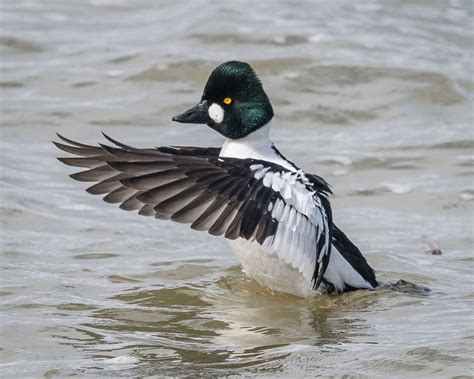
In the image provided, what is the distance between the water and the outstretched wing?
0.58m

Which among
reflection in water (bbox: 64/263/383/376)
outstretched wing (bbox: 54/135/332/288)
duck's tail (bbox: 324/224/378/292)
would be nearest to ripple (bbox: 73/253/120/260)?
A: reflection in water (bbox: 64/263/383/376)

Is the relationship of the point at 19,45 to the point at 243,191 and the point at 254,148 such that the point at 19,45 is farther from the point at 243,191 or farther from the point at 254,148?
the point at 243,191

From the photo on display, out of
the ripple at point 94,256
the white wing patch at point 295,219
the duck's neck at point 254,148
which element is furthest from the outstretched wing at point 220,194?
the ripple at point 94,256

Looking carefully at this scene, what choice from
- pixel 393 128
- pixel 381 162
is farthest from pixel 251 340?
Result: pixel 393 128

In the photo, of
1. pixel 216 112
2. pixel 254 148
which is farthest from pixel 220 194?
pixel 216 112

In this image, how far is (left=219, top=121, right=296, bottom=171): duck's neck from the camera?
7293mm

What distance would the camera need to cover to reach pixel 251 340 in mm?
6387

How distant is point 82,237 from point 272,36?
579cm

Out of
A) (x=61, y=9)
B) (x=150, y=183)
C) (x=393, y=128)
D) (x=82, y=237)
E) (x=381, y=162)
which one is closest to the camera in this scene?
(x=150, y=183)

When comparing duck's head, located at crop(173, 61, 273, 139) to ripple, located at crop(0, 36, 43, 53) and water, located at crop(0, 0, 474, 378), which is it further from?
ripple, located at crop(0, 36, 43, 53)

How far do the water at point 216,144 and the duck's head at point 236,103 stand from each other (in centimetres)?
112

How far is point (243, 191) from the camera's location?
21.1 ft

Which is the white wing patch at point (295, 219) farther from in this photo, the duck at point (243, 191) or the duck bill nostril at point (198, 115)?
the duck bill nostril at point (198, 115)

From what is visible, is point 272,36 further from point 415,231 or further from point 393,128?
point 415,231
